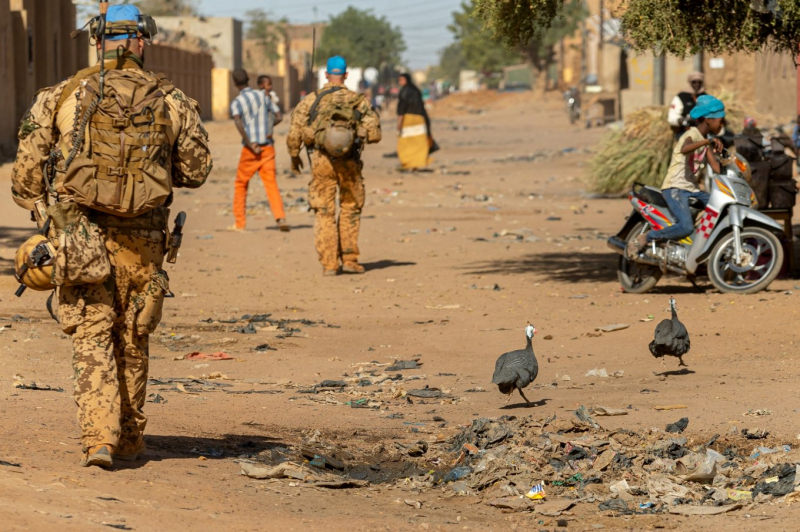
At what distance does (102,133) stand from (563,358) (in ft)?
13.7

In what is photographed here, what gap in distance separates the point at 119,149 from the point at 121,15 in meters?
0.62

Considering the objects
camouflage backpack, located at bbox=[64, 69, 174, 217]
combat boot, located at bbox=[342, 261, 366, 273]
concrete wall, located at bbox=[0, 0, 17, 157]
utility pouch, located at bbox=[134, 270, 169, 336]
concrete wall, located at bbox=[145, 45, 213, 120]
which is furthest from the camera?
concrete wall, located at bbox=[145, 45, 213, 120]

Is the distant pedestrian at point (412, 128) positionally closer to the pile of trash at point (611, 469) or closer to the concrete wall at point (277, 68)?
the pile of trash at point (611, 469)

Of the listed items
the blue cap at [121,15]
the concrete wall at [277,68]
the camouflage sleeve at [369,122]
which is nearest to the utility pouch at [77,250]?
the blue cap at [121,15]

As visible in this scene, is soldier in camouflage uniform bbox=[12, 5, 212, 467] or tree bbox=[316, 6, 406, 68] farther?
tree bbox=[316, 6, 406, 68]

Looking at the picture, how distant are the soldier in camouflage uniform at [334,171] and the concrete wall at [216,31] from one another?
50.3 meters

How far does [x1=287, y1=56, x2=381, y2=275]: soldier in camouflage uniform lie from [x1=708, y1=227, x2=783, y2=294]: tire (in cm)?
337

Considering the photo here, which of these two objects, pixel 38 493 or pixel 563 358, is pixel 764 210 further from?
pixel 38 493

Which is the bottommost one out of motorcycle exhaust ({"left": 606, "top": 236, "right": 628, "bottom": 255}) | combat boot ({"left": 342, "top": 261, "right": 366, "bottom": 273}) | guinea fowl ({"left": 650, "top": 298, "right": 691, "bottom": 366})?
combat boot ({"left": 342, "top": 261, "right": 366, "bottom": 273})

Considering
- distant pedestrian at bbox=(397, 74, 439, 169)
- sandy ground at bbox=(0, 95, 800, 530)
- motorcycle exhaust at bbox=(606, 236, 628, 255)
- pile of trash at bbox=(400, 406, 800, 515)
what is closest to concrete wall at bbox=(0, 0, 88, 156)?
distant pedestrian at bbox=(397, 74, 439, 169)

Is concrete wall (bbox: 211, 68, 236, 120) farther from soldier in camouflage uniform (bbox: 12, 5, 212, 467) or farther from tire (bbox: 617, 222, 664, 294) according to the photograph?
soldier in camouflage uniform (bbox: 12, 5, 212, 467)

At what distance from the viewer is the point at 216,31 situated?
6144 cm

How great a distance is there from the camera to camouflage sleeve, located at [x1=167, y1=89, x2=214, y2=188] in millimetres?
5164

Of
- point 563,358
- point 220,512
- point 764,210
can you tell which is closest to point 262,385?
point 563,358
